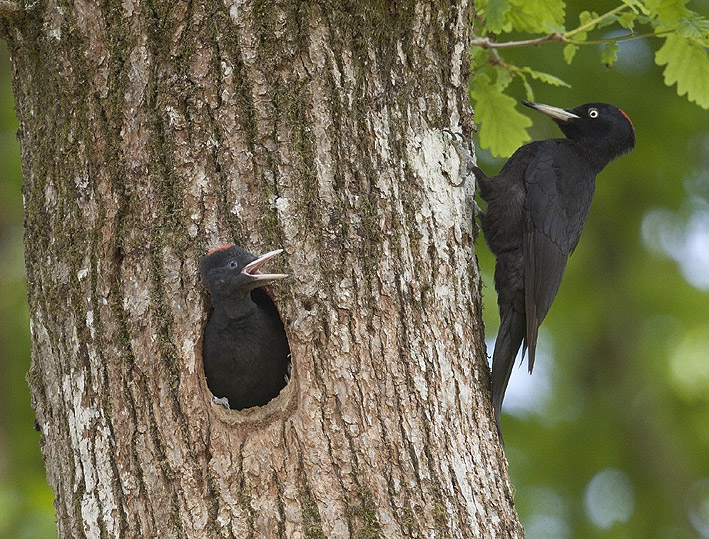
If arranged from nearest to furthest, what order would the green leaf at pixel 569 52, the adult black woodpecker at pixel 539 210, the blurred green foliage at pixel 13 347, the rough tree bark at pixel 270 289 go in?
the rough tree bark at pixel 270 289
the adult black woodpecker at pixel 539 210
the green leaf at pixel 569 52
the blurred green foliage at pixel 13 347

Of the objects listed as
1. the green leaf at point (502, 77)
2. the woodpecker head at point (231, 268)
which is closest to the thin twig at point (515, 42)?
the green leaf at point (502, 77)

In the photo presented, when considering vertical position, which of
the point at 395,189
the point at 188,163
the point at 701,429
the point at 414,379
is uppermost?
the point at 188,163

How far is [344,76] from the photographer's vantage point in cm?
308

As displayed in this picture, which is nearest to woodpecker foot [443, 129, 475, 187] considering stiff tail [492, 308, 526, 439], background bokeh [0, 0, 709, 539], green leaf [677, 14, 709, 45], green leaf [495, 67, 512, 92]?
stiff tail [492, 308, 526, 439]

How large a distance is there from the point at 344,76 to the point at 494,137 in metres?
1.45

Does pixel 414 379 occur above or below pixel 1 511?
above

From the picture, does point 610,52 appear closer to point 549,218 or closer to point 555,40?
point 555,40

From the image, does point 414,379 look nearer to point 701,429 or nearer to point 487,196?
point 487,196

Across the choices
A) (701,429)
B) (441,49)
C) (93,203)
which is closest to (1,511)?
(93,203)

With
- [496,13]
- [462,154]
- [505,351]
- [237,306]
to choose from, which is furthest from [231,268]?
[496,13]

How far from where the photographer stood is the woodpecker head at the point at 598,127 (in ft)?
16.1

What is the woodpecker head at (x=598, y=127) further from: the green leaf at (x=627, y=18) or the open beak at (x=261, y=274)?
the open beak at (x=261, y=274)

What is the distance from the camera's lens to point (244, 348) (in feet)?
11.0

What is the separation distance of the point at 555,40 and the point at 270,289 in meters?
2.01
